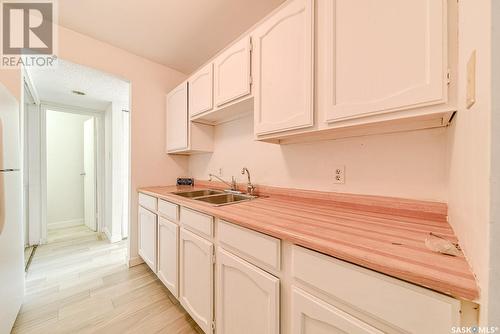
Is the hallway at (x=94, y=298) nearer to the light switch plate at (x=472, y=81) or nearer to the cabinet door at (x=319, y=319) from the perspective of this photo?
the cabinet door at (x=319, y=319)

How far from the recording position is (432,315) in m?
0.44

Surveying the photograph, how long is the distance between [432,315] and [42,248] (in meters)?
3.94

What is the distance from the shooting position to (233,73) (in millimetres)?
1445

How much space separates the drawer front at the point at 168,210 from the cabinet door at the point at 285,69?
2.75ft

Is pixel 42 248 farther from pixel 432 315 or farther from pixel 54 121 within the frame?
pixel 432 315

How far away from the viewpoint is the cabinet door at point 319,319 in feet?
1.80

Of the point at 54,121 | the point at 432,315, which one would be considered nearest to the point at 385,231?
the point at 432,315

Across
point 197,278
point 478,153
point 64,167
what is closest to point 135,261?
point 197,278

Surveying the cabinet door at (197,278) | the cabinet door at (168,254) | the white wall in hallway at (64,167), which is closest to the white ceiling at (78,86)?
the white wall in hallway at (64,167)

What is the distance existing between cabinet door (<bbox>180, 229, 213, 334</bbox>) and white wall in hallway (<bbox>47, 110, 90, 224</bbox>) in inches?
143

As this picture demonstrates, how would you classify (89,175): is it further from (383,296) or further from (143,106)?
(383,296)

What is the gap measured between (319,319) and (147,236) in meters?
1.81

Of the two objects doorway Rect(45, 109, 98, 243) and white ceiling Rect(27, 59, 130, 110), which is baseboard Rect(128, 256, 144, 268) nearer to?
doorway Rect(45, 109, 98, 243)

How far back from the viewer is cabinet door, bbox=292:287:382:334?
55 cm
